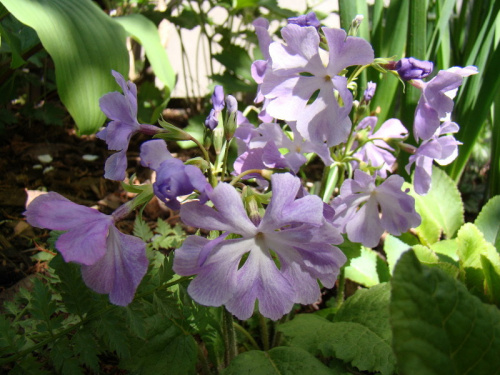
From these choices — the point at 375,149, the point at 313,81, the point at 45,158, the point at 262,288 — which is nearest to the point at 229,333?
the point at 262,288

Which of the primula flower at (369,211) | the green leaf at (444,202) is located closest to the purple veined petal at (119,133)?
the primula flower at (369,211)

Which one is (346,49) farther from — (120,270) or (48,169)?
(48,169)

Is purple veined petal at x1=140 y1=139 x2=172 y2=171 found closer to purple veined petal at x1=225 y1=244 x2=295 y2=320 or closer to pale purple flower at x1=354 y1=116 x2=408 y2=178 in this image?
purple veined petal at x1=225 y1=244 x2=295 y2=320

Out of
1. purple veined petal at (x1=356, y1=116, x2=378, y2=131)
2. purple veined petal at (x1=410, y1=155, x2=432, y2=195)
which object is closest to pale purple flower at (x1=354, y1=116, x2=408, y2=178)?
purple veined petal at (x1=356, y1=116, x2=378, y2=131)

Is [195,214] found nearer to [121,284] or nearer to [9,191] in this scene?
[121,284]

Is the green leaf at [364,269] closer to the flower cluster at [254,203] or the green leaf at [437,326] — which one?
the flower cluster at [254,203]
